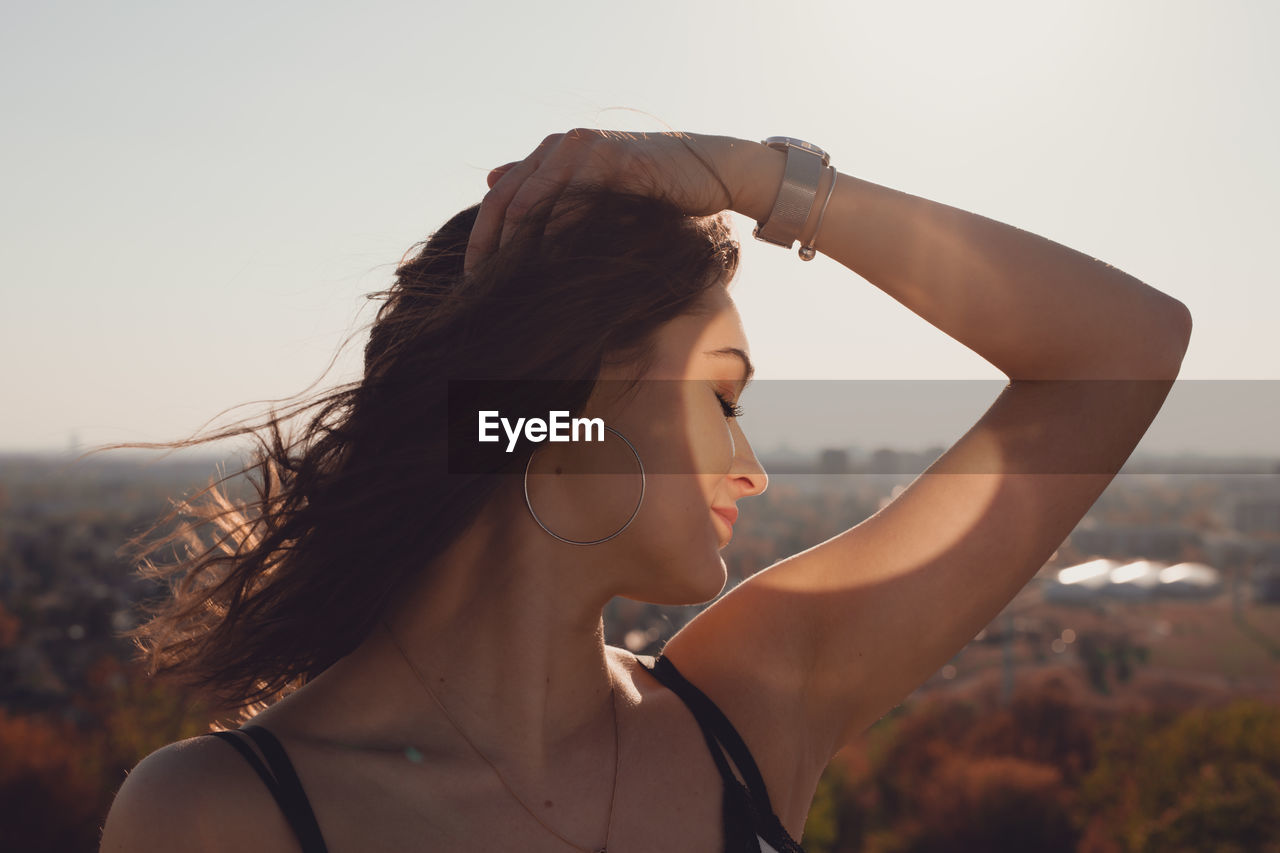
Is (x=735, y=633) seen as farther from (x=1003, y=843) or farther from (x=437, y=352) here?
(x=1003, y=843)

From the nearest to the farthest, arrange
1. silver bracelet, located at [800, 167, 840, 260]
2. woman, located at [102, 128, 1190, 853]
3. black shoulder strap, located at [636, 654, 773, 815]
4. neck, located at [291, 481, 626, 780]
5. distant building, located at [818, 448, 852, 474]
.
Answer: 1. woman, located at [102, 128, 1190, 853]
2. neck, located at [291, 481, 626, 780]
3. black shoulder strap, located at [636, 654, 773, 815]
4. silver bracelet, located at [800, 167, 840, 260]
5. distant building, located at [818, 448, 852, 474]

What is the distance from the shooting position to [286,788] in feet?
5.49

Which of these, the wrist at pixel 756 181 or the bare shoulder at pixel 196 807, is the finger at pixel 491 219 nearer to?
the wrist at pixel 756 181

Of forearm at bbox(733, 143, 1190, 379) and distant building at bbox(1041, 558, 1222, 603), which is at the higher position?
forearm at bbox(733, 143, 1190, 379)

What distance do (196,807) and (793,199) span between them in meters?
1.66

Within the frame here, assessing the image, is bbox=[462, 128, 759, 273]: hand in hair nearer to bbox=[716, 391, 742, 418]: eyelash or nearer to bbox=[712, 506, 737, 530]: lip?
bbox=[716, 391, 742, 418]: eyelash

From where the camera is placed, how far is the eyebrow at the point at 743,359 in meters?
2.05

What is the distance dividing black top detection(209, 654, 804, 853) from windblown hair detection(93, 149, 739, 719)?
34cm

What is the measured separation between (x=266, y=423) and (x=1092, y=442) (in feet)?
5.99

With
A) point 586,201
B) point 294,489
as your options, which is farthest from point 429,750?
point 586,201

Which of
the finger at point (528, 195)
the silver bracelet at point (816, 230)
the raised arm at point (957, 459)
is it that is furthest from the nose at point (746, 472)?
the finger at point (528, 195)

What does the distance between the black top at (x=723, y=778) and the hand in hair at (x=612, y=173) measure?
96 centimetres

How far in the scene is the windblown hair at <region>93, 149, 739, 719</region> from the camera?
73.3 inches

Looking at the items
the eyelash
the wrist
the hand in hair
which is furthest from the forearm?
the eyelash
